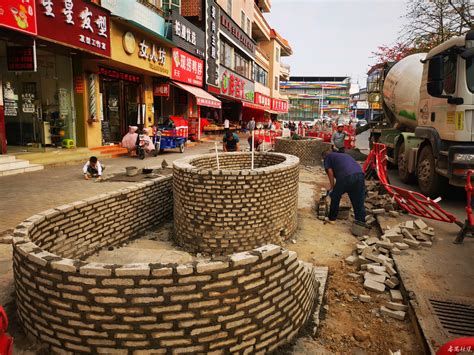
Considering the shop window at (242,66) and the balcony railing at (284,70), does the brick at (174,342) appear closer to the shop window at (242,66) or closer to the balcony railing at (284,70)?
the shop window at (242,66)

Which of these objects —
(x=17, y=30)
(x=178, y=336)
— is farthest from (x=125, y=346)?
(x=17, y=30)

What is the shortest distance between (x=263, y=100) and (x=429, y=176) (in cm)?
3096

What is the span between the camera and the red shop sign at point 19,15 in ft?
26.6

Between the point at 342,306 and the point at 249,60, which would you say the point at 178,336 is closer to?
the point at 342,306

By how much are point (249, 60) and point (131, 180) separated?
2689cm

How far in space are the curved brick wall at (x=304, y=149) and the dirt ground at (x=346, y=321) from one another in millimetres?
8586

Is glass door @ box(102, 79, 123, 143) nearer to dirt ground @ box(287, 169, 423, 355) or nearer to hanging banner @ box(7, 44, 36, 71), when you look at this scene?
hanging banner @ box(7, 44, 36, 71)

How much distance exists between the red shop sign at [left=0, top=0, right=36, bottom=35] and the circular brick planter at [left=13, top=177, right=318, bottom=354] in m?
7.23

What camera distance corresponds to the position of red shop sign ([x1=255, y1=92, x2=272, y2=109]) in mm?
35219

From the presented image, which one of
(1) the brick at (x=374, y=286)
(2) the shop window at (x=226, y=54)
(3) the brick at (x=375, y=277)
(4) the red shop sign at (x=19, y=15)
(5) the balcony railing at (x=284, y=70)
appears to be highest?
(5) the balcony railing at (x=284, y=70)

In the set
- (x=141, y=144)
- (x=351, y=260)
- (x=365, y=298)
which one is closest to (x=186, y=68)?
(x=141, y=144)

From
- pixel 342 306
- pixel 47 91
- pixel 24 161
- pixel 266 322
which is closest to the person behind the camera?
pixel 266 322

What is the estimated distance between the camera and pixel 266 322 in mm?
2893

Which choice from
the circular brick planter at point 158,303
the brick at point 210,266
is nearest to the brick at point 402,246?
the circular brick planter at point 158,303
